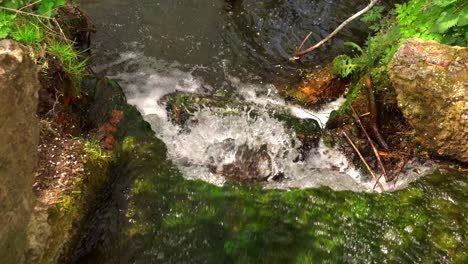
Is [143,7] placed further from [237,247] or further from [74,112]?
[237,247]

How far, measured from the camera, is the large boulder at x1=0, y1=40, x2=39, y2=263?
2.58 metres

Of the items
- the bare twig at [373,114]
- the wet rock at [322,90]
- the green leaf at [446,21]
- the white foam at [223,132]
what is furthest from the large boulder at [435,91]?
A: the wet rock at [322,90]

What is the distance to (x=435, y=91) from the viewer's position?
13.2 ft

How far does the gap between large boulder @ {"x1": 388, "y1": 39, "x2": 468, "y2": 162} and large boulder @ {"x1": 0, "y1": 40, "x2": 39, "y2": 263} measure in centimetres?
363

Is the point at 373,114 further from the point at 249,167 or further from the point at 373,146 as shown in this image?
the point at 249,167

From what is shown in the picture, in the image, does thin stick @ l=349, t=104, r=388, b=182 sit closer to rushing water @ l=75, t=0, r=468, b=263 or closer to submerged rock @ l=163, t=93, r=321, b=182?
rushing water @ l=75, t=0, r=468, b=263

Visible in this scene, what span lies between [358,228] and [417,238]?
1.73 ft

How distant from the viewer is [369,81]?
465cm

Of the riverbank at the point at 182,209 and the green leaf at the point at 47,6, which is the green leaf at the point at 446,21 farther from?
the green leaf at the point at 47,6

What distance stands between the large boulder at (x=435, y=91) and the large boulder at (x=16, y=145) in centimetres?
363

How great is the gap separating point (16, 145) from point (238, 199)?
2.15 metres

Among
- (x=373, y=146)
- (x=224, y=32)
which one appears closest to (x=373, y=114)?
(x=373, y=146)

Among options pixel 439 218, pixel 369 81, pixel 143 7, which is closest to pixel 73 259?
A: pixel 439 218

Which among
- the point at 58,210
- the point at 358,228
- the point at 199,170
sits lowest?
the point at 199,170
